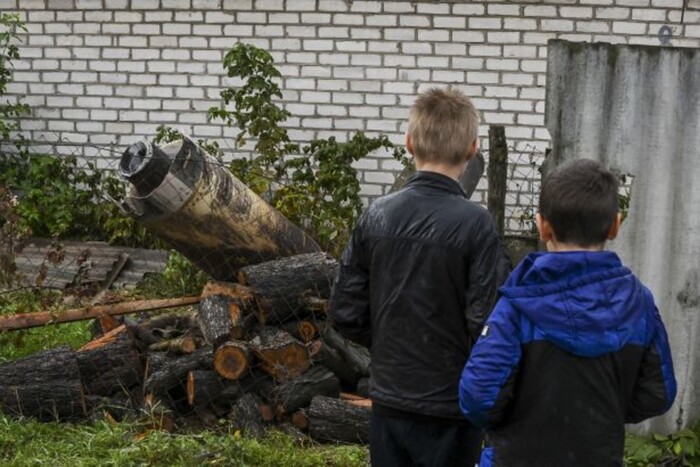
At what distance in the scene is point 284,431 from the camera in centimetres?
493

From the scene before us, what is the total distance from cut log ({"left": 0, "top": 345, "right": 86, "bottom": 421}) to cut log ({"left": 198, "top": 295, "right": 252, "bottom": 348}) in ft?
2.05

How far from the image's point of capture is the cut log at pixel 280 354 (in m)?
5.03

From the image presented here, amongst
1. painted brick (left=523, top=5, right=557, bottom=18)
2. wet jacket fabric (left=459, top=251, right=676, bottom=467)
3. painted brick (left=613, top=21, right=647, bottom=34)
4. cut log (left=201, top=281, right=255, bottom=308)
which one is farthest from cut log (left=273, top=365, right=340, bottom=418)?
painted brick (left=613, top=21, right=647, bottom=34)

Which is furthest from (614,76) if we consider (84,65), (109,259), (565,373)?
(84,65)

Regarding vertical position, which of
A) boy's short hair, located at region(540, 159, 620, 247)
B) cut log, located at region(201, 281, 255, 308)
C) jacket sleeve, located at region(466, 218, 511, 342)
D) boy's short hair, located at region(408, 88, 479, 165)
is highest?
boy's short hair, located at region(408, 88, 479, 165)

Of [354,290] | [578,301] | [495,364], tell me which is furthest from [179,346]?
[578,301]

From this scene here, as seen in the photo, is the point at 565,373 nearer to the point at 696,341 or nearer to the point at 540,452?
the point at 540,452

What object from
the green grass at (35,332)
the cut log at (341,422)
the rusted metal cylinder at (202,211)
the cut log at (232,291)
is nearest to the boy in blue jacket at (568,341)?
the cut log at (341,422)

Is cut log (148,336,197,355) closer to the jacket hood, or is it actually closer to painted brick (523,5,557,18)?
the jacket hood

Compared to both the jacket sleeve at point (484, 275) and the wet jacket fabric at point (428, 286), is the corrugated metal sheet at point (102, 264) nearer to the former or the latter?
the wet jacket fabric at point (428, 286)

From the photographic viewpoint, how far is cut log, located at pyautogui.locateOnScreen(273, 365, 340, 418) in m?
4.96

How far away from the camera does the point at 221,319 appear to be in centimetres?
511

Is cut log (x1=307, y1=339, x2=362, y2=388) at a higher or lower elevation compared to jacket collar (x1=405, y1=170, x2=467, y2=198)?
lower

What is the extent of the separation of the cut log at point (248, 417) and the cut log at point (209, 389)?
2.7 inches
